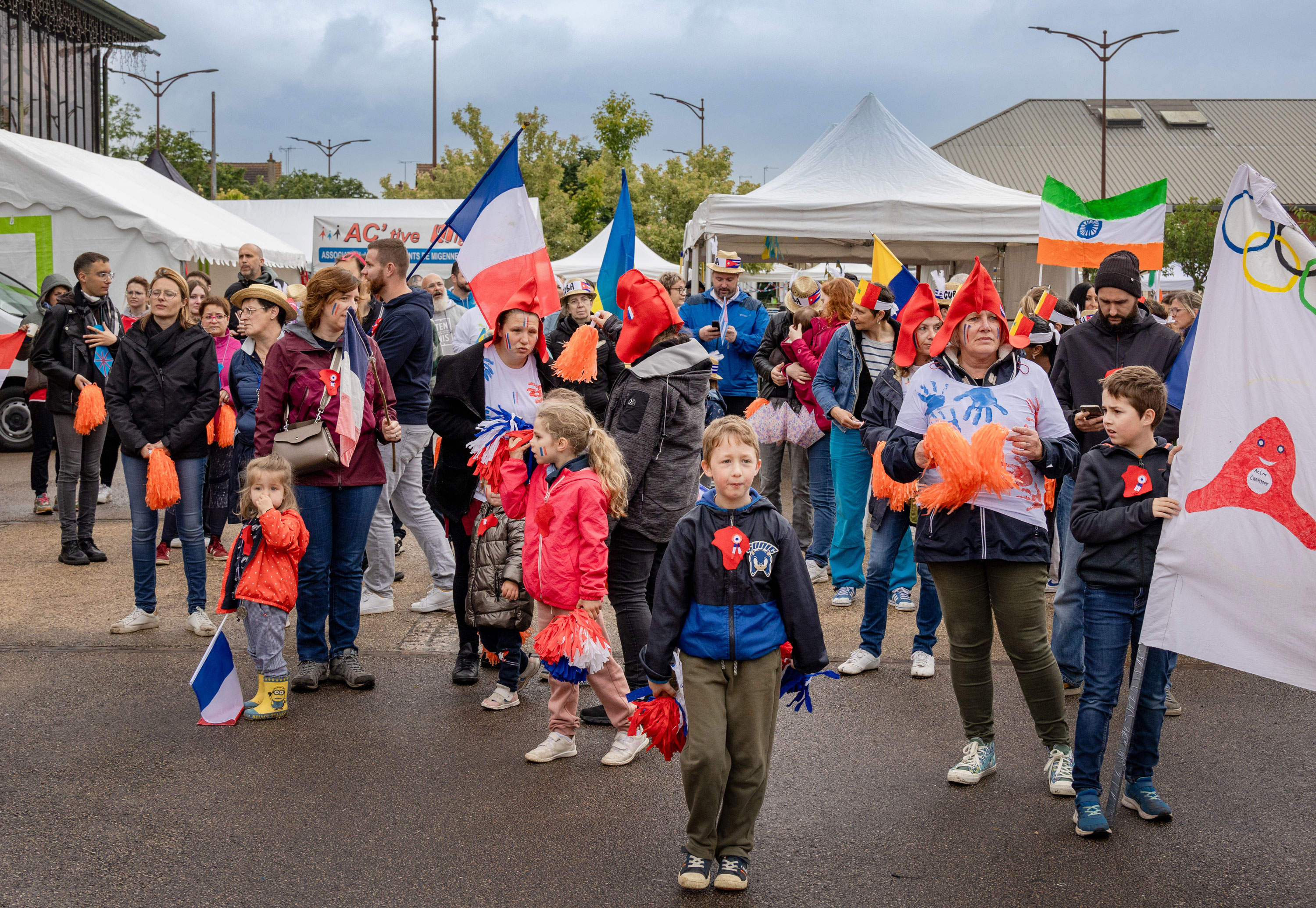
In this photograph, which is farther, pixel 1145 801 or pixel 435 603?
pixel 435 603

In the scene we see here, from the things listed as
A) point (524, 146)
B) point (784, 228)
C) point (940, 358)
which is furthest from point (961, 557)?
point (524, 146)

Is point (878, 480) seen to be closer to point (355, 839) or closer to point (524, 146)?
point (355, 839)

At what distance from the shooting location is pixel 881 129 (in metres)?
13.9

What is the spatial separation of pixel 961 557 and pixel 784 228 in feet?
28.4

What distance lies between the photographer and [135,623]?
6.39 m

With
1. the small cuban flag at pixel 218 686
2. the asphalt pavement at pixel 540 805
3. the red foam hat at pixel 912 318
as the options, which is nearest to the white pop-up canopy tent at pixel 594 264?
the red foam hat at pixel 912 318

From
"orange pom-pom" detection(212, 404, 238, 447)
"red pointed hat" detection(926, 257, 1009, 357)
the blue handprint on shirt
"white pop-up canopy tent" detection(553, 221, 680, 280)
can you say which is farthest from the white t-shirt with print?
"white pop-up canopy tent" detection(553, 221, 680, 280)

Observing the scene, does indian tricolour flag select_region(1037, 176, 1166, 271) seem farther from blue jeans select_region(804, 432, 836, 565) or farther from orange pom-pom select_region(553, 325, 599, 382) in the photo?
orange pom-pom select_region(553, 325, 599, 382)

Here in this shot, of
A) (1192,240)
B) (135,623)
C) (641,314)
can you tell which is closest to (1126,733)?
(641,314)

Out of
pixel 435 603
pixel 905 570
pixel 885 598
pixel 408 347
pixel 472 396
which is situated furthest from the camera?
pixel 905 570

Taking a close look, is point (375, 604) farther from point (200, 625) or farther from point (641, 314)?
point (641, 314)

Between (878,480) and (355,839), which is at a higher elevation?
(878,480)

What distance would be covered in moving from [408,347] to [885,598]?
2.79 m

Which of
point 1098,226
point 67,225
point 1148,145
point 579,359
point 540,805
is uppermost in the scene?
point 1148,145
